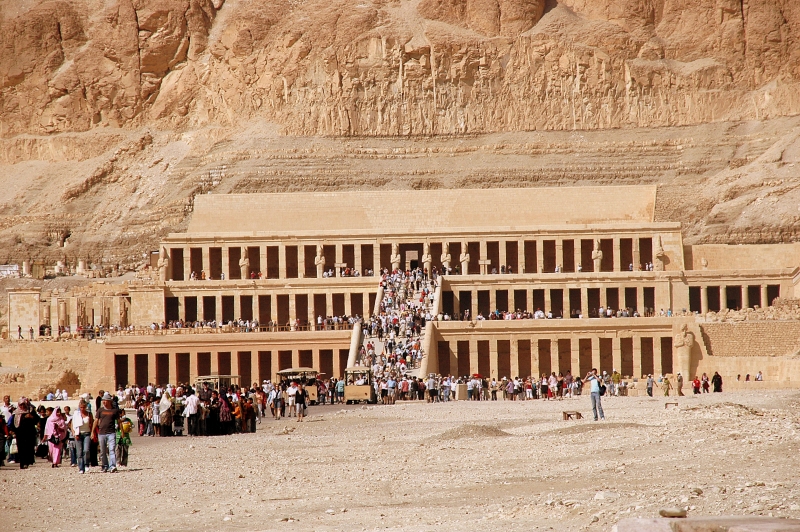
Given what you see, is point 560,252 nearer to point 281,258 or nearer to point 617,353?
point 617,353

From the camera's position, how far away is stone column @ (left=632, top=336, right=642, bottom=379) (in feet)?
204

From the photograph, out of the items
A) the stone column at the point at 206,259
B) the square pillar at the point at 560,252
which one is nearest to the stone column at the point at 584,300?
the square pillar at the point at 560,252

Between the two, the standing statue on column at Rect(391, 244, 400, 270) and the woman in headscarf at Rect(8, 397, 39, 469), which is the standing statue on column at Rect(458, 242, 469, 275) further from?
the woman in headscarf at Rect(8, 397, 39, 469)

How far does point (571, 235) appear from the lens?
247 ft

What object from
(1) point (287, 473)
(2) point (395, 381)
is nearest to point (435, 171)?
(2) point (395, 381)

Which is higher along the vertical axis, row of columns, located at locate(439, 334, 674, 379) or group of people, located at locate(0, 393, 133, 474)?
group of people, located at locate(0, 393, 133, 474)

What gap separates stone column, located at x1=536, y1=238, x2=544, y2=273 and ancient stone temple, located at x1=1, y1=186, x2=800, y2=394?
0.08 m

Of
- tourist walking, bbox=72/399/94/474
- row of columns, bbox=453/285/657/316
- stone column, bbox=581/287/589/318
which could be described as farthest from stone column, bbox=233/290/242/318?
tourist walking, bbox=72/399/94/474

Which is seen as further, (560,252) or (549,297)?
(560,252)

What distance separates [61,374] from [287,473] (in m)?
37.6

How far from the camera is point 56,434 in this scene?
29344mm

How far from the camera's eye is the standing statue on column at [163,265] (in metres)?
73.5

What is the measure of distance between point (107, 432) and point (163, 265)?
4775 cm

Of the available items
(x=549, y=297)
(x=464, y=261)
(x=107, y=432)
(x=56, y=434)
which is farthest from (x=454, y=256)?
(x=107, y=432)
